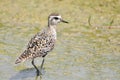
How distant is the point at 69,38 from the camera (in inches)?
568

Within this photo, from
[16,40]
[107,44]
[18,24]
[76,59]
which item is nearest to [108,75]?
[76,59]

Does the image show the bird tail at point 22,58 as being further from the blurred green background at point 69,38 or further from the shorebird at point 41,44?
the blurred green background at point 69,38

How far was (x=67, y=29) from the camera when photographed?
15.2 meters

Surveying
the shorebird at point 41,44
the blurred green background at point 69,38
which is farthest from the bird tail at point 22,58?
the blurred green background at point 69,38

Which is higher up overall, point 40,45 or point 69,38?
point 40,45

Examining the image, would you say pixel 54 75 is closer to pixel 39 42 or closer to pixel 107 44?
pixel 39 42

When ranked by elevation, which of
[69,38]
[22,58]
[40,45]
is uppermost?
[40,45]

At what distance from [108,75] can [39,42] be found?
1912 mm

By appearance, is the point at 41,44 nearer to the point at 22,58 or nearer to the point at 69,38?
the point at 22,58

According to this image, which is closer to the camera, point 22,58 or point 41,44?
point 22,58

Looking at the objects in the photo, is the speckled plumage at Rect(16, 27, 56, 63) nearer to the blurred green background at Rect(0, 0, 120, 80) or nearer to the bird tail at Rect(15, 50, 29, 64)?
the bird tail at Rect(15, 50, 29, 64)

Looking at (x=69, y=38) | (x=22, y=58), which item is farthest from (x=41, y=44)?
(x=69, y=38)

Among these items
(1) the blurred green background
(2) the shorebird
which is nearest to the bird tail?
(2) the shorebird

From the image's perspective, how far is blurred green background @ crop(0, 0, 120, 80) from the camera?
1228cm
